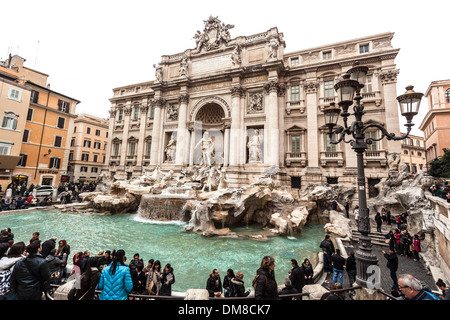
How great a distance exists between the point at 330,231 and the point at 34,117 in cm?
2979

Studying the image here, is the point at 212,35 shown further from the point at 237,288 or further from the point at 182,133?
the point at 237,288

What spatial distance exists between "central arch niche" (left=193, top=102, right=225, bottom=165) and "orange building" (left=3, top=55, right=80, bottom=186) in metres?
16.6

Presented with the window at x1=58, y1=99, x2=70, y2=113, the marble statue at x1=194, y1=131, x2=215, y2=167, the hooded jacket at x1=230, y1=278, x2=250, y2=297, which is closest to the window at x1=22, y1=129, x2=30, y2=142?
the window at x1=58, y1=99, x2=70, y2=113

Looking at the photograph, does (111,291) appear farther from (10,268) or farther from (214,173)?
(214,173)

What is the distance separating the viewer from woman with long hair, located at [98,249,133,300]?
9.07 ft

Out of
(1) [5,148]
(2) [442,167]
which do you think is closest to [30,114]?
(1) [5,148]

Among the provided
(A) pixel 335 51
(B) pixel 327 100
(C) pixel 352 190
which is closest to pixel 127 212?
(C) pixel 352 190

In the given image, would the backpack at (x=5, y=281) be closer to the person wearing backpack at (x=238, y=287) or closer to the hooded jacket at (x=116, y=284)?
the hooded jacket at (x=116, y=284)

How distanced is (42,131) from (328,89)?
30154mm

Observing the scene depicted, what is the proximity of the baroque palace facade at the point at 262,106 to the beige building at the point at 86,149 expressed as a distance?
1445 centimetres

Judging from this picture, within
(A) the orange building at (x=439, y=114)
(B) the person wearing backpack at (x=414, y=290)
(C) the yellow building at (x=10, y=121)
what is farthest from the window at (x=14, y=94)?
(A) the orange building at (x=439, y=114)

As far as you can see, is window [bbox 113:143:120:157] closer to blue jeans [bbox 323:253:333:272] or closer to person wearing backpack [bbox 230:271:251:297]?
person wearing backpack [bbox 230:271:251:297]

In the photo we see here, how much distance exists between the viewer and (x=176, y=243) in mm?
8328

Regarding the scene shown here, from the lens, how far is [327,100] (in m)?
17.5
